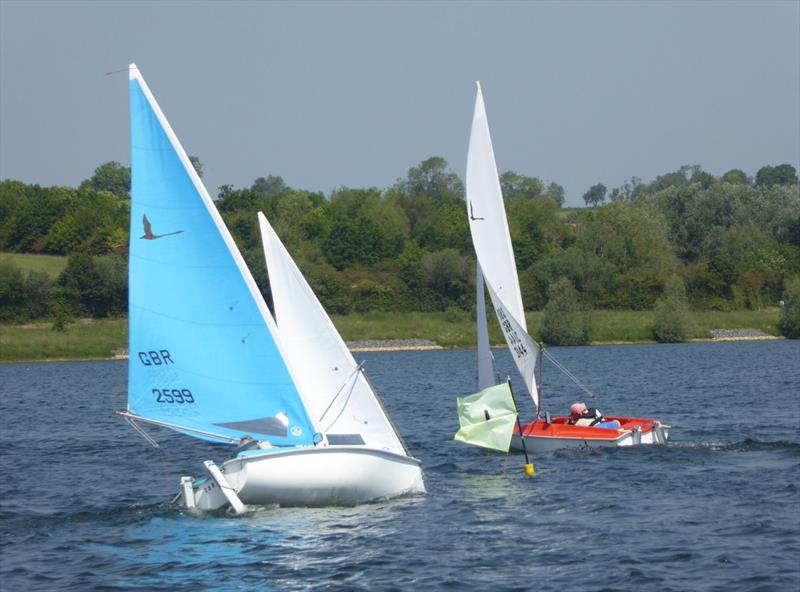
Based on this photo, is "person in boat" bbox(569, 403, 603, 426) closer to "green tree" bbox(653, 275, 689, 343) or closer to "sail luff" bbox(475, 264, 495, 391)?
"sail luff" bbox(475, 264, 495, 391)

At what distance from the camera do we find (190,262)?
2414 cm

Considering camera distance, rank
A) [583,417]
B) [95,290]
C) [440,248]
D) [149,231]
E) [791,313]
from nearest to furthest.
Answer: [149,231]
[583,417]
[791,313]
[95,290]
[440,248]

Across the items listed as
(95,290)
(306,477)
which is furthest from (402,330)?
(306,477)

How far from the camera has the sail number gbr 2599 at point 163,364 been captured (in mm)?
24406

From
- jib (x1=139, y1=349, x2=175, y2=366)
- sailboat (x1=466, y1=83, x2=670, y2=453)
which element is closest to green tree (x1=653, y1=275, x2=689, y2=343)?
sailboat (x1=466, y1=83, x2=670, y2=453)

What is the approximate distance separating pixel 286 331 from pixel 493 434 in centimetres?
653

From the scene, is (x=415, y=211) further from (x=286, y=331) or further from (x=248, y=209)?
(x=286, y=331)

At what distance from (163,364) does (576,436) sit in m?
14.0

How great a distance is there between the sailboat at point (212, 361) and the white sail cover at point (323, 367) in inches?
11.7

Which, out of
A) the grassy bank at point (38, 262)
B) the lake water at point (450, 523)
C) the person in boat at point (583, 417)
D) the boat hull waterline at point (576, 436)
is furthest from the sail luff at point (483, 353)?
the grassy bank at point (38, 262)

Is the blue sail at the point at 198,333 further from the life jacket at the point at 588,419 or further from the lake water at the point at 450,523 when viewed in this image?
the life jacket at the point at 588,419

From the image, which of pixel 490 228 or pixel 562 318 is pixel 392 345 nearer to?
pixel 562 318

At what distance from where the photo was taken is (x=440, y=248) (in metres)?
151

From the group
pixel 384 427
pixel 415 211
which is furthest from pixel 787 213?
pixel 384 427
